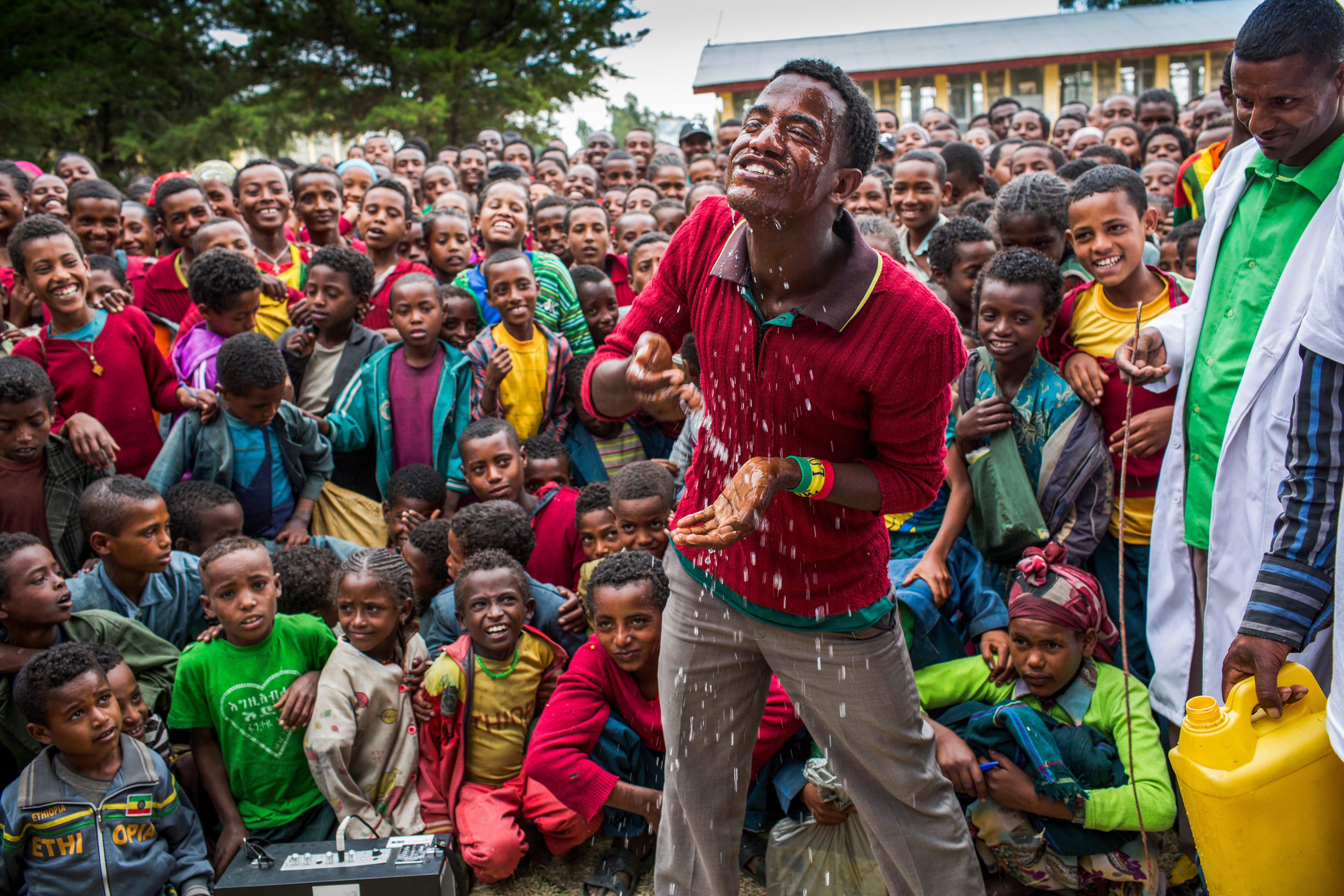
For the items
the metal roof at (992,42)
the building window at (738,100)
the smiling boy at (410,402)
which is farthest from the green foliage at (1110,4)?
the smiling boy at (410,402)

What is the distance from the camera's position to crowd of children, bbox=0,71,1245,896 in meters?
3.03

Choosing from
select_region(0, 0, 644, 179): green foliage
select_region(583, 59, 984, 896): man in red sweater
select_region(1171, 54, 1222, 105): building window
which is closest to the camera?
select_region(583, 59, 984, 896): man in red sweater

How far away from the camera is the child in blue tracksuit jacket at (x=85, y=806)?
293cm

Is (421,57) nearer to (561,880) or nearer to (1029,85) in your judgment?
(561,880)

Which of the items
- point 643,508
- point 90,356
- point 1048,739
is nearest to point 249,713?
point 643,508

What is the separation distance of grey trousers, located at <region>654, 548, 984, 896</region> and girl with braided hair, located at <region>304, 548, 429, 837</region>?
128cm

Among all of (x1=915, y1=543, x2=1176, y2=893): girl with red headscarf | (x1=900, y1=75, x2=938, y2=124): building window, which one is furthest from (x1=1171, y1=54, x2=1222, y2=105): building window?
(x1=915, y1=543, x2=1176, y2=893): girl with red headscarf

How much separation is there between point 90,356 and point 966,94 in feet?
71.9

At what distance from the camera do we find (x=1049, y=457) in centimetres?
338

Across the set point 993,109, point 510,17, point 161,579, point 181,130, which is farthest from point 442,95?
point 161,579

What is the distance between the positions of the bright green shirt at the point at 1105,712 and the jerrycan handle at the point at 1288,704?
1.07ft

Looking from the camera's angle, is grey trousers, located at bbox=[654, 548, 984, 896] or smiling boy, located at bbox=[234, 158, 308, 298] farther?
smiling boy, located at bbox=[234, 158, 308, 298]

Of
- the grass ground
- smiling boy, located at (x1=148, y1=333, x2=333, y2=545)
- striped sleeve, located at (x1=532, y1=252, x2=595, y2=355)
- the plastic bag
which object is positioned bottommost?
the grass ground

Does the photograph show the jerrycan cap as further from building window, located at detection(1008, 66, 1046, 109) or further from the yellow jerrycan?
building window, located at detection(1008, 66, 1046, 109)
